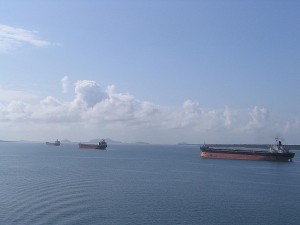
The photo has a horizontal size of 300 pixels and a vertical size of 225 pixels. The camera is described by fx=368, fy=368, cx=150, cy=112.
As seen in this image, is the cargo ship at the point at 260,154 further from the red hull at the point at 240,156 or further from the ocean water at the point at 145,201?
the ocean water at the point at 145,201

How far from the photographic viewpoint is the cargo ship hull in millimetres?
141712

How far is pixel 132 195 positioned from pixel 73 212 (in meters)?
15.1

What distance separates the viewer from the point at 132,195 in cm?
5956

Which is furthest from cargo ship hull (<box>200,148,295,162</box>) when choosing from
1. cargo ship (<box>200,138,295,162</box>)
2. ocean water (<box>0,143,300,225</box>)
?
ocean water (<box>0,143,300,225</box>)

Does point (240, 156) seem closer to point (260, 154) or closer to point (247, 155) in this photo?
point (247, 155)

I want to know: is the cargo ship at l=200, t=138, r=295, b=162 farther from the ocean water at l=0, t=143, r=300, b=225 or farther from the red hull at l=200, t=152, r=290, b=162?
the ocean water at l=0, t=143, r=300, b=225

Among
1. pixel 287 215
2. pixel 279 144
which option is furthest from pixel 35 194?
pixel 279 144

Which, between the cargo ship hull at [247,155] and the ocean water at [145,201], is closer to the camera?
the ocean water at [145,201]

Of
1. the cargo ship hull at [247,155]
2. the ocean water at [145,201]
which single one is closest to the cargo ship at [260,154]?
the cargo ship hull at [247,155]

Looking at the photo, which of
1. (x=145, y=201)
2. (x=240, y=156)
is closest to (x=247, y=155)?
(x=240, y=156)

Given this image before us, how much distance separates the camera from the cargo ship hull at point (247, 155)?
14171 cm

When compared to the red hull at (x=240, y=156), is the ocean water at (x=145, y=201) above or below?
below

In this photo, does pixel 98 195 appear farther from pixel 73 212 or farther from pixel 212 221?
pixel 212 221

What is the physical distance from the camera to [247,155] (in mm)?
152000
